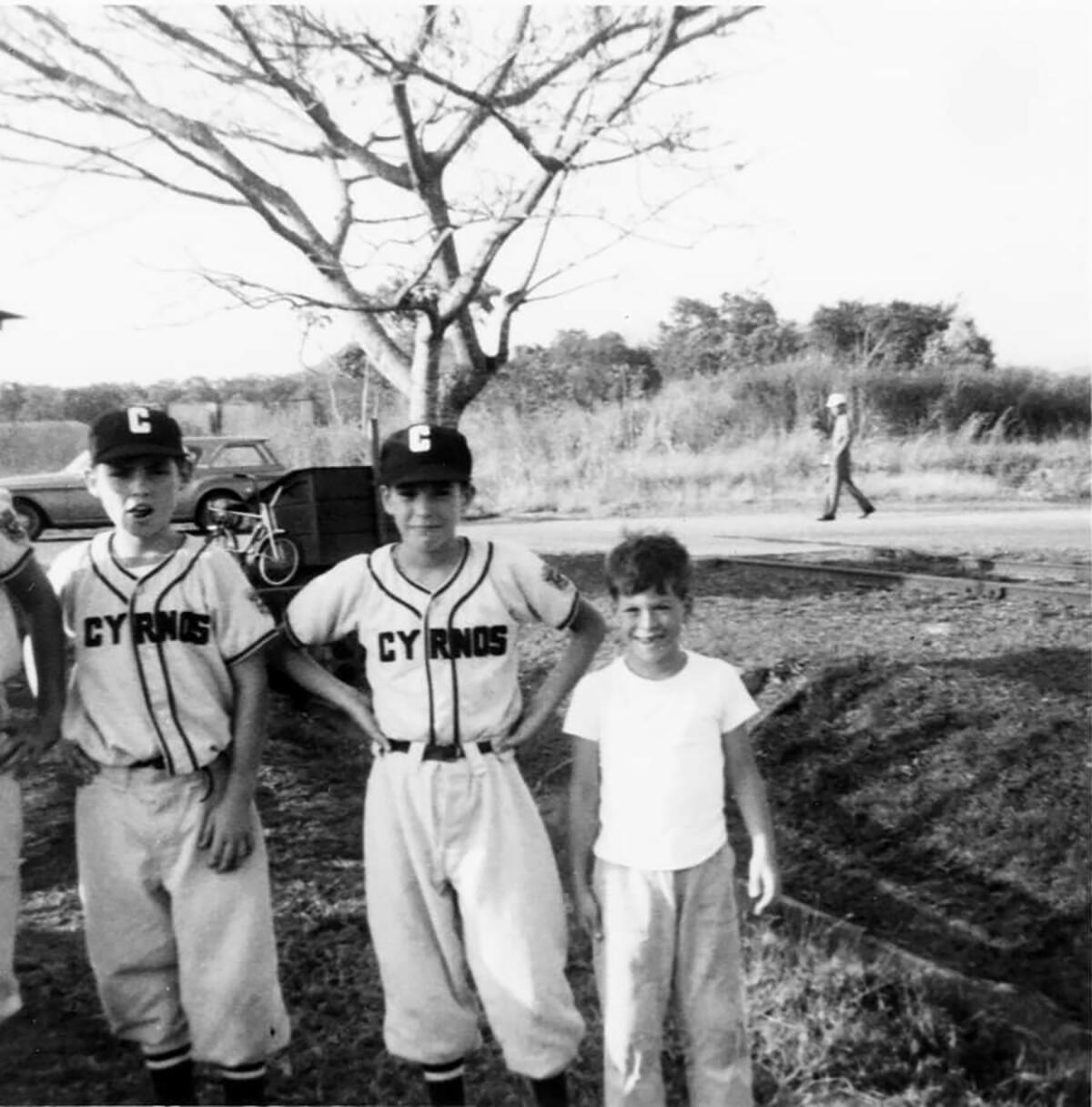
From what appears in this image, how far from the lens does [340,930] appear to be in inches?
176

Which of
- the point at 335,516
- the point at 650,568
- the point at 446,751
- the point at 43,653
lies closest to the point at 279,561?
the point at 335,516

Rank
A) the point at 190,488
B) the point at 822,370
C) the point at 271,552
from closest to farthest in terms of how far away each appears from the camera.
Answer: the point at 271,552, the point at 190,488, the point at 822,370

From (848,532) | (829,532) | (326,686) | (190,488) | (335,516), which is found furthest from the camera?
(190,488)

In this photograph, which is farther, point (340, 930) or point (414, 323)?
point (414, 323)

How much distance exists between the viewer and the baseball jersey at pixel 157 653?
300 cm

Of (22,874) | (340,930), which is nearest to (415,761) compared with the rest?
(340,930)

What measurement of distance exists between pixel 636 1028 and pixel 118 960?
110 centimetres

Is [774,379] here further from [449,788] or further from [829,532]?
[449,788]

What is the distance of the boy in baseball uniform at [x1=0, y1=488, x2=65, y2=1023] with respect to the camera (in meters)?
3.00

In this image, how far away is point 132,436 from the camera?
120 inches

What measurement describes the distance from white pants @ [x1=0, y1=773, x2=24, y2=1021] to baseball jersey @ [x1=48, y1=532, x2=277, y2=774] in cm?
18

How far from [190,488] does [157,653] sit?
1508 centimetres

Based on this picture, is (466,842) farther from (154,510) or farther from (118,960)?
(154,510)

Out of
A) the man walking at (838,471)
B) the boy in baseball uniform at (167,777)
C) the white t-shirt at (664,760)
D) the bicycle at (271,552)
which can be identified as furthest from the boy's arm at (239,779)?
the man walking at (838,471)
